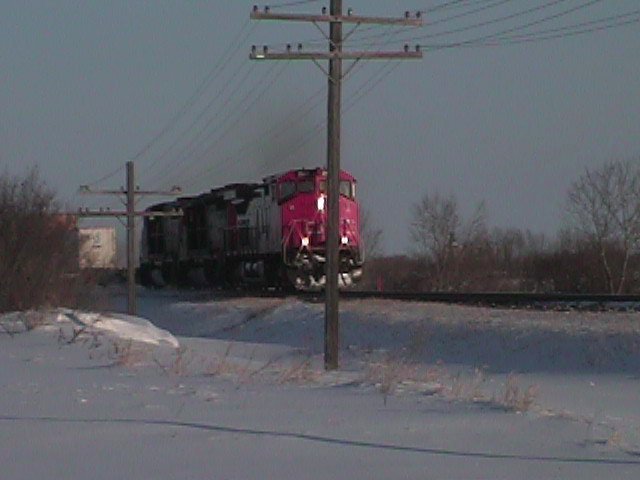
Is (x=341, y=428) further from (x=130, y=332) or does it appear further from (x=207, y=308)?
(x=207, y=308)

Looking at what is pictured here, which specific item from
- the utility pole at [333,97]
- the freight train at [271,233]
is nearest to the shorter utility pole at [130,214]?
the freight train at [271,233]

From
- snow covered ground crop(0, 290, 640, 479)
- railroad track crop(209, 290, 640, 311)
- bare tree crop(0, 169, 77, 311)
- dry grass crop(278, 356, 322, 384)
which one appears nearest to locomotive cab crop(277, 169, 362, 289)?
railroad track crop(209, 290, 640, 311)

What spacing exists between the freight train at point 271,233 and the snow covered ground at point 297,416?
1533cm

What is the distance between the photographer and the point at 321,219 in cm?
4103

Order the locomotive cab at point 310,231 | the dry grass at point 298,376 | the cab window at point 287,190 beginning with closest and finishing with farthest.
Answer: the dry grass at point 298,376 < the locomotive cab at point 310,231 < the cab window at point 287,190

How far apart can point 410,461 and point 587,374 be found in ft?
46.6

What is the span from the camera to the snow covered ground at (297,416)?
28.6 ft

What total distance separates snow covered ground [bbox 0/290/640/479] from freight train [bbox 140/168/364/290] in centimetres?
1533

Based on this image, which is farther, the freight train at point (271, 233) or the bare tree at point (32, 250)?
the freight train at point (271, 233)

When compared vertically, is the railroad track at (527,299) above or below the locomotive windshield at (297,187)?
below

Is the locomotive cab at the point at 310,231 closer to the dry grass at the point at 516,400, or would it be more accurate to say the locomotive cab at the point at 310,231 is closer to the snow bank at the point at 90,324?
the snow bank at the point at 90,324

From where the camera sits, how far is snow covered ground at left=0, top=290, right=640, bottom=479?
8.70 metres

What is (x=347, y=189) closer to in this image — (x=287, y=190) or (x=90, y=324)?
(x=287, y=190)

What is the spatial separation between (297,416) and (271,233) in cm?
3094
